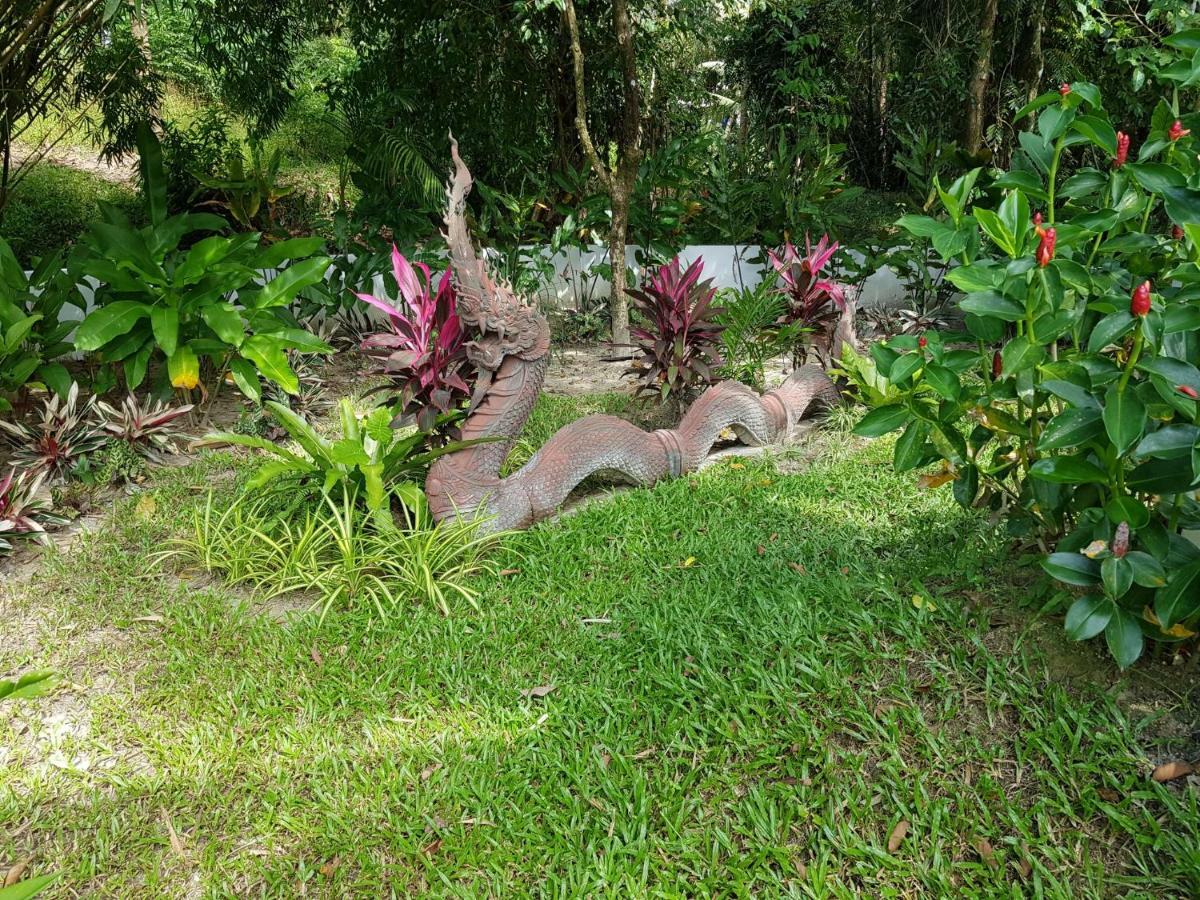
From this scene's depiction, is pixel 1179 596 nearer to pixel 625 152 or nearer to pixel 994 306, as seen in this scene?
pixel 994 306

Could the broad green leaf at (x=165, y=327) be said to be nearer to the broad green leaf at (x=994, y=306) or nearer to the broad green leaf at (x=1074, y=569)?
the broad green leaf at (x=994, y=306)

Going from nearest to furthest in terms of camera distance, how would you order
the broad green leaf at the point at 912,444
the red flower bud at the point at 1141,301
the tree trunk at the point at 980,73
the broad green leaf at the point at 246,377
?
the red flower bud at the point at 1141,301 → the broad green leaf at the point at 912,444 → the broad green leaf at the point at 246,377 → the tree trunk at the point at 980,73

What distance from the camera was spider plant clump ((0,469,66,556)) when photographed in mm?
3154

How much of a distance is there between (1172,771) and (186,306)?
4281 millimetres

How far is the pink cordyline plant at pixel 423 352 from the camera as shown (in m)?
3.29

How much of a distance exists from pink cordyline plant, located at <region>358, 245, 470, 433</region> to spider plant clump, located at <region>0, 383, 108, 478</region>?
61.0 inches

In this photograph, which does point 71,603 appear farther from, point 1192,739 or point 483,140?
point 483,140

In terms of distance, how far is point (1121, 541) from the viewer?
1.60m

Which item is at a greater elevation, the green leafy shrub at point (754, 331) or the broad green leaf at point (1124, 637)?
the green leafy shrub at point (754, 331)

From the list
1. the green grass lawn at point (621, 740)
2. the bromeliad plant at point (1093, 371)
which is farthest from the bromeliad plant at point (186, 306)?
the bromeliad plant at point (1093, 371)

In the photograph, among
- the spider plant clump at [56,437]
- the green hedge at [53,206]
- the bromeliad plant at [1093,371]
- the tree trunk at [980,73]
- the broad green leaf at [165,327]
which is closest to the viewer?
the bromeliad plant at [1093,371]

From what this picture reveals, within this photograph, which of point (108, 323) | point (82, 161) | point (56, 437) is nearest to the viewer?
point (56, 437)

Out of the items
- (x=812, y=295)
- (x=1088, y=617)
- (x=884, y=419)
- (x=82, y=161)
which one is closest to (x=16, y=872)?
(x=884, y=419)

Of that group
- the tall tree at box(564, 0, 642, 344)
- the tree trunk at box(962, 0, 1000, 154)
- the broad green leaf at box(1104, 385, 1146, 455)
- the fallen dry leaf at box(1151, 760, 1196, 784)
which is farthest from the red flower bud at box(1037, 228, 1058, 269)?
the tree trunk at box(962, 0, 1000, 154)
